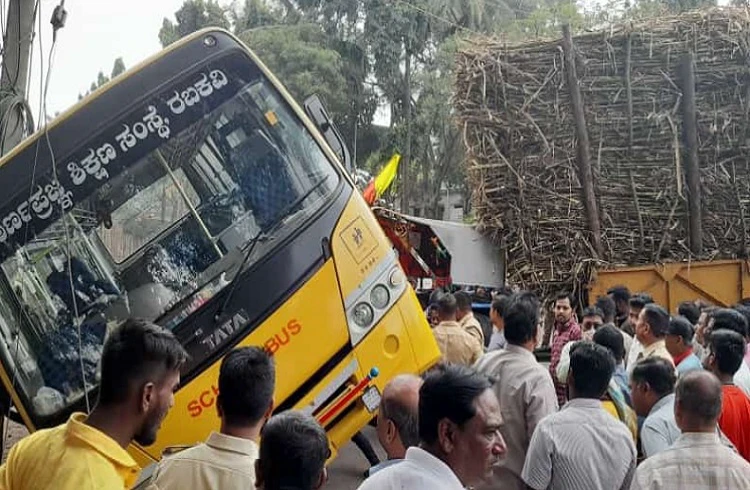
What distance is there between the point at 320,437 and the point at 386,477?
251mm

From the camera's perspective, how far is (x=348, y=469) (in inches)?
263

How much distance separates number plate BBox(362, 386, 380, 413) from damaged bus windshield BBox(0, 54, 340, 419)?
104 cm

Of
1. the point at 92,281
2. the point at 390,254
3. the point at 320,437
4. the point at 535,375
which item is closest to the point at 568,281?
the point at 390,254

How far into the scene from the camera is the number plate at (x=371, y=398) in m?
4.89

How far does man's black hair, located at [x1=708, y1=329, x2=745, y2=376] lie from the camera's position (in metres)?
3.84

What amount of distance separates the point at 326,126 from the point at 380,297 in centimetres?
124

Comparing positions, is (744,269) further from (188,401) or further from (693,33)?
(188,401)

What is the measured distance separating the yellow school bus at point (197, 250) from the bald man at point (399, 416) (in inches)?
81.2

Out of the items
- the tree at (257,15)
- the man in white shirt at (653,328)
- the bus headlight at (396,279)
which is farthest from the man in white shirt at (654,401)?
the tree at (257,15)

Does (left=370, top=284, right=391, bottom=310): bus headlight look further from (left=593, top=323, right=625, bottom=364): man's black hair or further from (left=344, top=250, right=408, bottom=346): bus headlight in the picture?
(left=593, top=323, right=625, bottom=364): man's black hair

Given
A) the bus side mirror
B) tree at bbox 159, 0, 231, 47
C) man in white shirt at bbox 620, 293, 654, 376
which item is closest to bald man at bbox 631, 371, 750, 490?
man in white shirt at bbox 620, 293, 654, 376

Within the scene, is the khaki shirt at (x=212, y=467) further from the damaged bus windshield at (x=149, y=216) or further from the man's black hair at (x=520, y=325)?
the damaged bus windshield at (x=149, y=216)

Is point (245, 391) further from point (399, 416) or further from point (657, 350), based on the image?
point (657, 350)

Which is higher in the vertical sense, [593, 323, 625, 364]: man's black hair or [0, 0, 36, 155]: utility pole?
[0, 0, 36, 155]: utility pole
